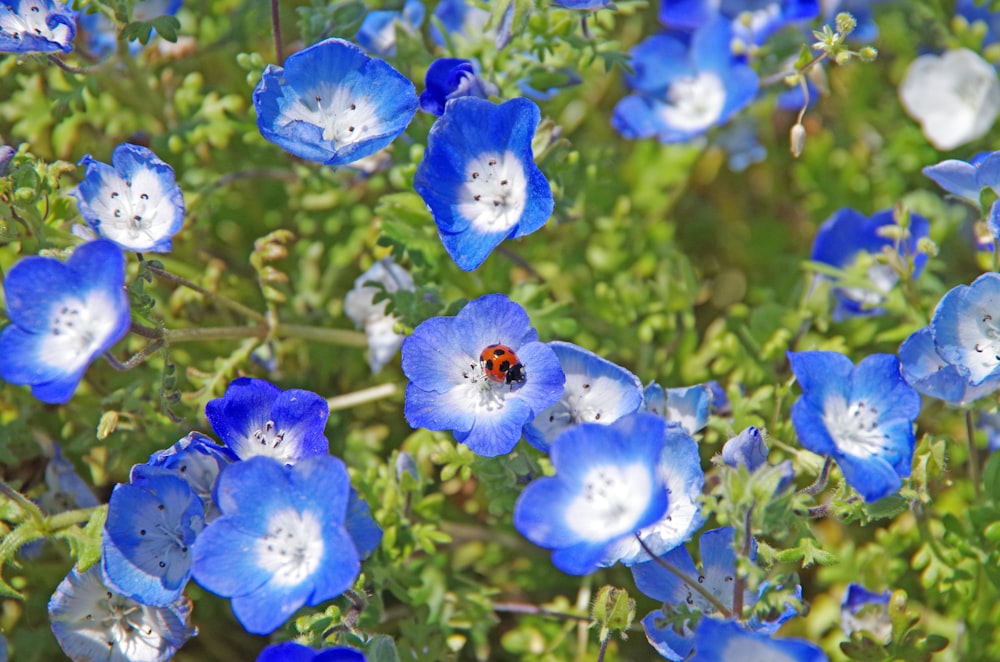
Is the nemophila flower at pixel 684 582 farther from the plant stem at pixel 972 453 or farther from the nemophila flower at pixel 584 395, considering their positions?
the plant stem at pixel 972 453

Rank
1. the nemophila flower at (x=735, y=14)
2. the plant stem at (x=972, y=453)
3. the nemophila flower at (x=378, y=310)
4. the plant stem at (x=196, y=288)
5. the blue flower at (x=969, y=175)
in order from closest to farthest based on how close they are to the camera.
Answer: the plant stem at (x=196, y=288) < the blue flower at (x=969, y=175) < the plant stem at (x=972, y=453) < the nemophila flower at (x=378, y=310) < the nemophila flower at (x=735, y=14)

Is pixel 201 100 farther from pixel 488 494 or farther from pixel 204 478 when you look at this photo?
pixel 488 494

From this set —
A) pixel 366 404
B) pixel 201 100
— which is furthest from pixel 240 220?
pixel 366 404

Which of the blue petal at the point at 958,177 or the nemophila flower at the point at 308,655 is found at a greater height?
the blue petal at the point at 958,177

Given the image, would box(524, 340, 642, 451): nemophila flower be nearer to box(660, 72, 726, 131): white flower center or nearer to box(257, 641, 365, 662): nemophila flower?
box(257, 641, 365, 662): nemophila flower

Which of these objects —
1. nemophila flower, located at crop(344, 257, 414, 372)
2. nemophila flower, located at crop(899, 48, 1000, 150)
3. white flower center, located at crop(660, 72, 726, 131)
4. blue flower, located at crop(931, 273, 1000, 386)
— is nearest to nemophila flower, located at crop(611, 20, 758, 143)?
white flower center, located at crop(660, 72, 726, 131)

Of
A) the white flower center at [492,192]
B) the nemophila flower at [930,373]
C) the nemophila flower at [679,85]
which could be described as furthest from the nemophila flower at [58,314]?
the nemophila flower at [679,85]

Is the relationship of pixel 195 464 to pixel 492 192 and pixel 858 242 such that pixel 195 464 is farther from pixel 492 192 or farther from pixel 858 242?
pixel 858 242
